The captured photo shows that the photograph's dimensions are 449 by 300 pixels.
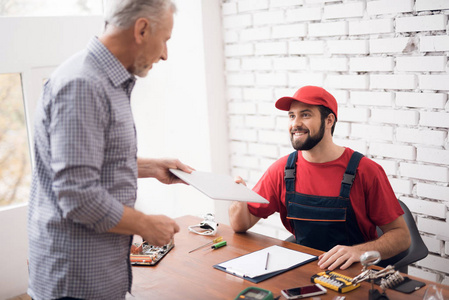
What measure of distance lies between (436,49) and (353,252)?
118 cm

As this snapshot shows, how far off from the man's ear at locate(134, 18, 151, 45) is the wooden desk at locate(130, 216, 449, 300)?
2.89 ft

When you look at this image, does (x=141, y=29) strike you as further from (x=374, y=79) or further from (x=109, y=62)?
(x=374, y=79)

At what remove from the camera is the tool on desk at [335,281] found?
170 cm

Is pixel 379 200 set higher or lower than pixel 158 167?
lower

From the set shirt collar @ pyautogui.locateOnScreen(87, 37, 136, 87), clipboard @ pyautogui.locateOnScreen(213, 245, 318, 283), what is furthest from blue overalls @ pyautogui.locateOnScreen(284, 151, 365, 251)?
shirt collar @ pyautogui.locateOnScreen(87, 37, 136, 87)

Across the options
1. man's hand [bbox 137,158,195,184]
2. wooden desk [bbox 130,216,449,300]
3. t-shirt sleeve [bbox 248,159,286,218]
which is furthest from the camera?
t-shirt sleeve [bbox 248,159,286,218]

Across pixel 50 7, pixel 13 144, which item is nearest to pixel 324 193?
pixel 13 144

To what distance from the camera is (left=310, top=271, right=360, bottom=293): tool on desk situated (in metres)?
1.70

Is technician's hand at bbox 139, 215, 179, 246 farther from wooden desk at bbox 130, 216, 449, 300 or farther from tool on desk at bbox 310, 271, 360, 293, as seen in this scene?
tool on desk at bbox 310, 271, 360, 293

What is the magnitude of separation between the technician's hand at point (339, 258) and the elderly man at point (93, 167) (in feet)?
2.14

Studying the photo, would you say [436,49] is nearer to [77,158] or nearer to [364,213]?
[364,213]

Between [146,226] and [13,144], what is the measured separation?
2.45 meters

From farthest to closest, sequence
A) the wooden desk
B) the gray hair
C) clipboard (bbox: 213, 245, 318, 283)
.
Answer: clipboard (bbox: 213, 245, 318, 283) → the wooden desk → the gray hair

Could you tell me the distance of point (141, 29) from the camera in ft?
4.90
